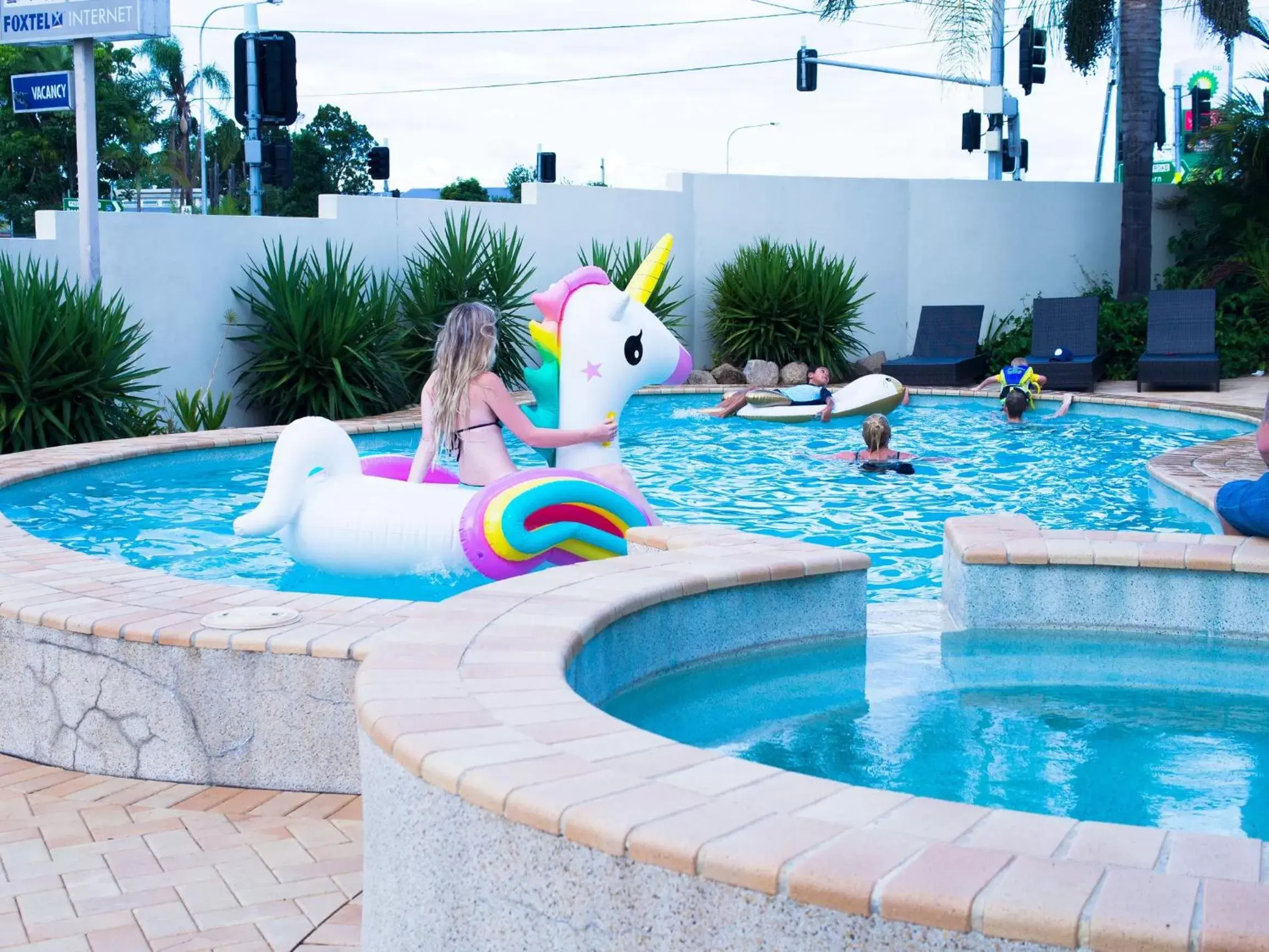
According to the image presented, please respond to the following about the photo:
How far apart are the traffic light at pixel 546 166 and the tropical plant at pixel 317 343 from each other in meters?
8.15

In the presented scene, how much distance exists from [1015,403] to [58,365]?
28.1 feet

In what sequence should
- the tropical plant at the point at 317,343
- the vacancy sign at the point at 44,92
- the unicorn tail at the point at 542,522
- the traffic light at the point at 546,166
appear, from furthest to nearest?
1. the traffic light at the point at 546,166
2. the tropical plant at the point at 317,343
3. the vacancy sign at the point at 44,92
4. the unicorn tail at the point at 542,522

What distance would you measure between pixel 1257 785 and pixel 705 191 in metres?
15.9

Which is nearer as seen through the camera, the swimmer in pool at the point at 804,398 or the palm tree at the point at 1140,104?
the swimmer in pool at the point at 804,398

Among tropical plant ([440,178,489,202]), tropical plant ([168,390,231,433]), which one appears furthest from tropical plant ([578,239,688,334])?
tropical plant ([440,178,489,202])

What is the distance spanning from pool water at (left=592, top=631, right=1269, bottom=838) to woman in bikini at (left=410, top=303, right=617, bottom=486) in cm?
199

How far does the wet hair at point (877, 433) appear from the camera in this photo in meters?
10.4

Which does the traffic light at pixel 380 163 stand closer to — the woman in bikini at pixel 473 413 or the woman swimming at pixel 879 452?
the woman swimming at pixel 879 452

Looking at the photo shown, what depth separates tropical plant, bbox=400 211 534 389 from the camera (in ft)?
48.1

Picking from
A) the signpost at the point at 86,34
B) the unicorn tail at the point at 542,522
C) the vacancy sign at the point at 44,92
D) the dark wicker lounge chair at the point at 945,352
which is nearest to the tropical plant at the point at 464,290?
the signpost at the point at 86,34

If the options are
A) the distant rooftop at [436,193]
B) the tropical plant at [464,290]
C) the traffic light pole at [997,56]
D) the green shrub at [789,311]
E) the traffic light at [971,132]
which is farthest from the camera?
the distant rooftop at [436,193]

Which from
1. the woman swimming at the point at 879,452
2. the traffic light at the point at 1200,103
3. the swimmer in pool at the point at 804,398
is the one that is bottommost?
the woman swimming at the point at 879,452

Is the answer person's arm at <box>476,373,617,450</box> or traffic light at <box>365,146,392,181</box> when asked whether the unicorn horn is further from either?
traffic light at <box>365,146,392,181</box>

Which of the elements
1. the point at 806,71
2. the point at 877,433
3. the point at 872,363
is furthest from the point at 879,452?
the point at 806,71
